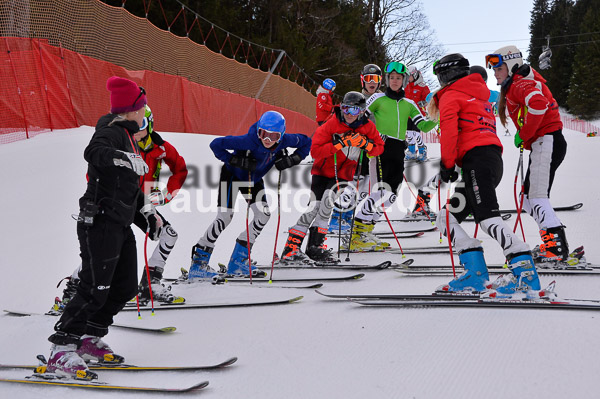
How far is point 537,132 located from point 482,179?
1.66 m

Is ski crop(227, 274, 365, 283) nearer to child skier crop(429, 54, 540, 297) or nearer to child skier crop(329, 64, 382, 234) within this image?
child skier crop(429, 54, 540, 297)

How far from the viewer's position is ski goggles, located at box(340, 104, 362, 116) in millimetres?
6188

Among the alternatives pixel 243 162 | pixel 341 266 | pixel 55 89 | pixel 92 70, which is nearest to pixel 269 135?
pixel 243 162

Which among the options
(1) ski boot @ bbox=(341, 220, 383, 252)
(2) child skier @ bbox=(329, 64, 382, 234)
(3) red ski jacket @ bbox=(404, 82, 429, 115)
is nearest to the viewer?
(1) ski boot @ bbox=(341, 220, 383, 252)

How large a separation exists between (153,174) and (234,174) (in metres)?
1.02

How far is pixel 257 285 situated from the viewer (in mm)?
5340

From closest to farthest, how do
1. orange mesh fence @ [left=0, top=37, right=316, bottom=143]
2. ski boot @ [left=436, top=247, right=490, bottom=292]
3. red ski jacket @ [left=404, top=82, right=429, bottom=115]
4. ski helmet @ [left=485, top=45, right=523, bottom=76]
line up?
ski boot @ [left=436, top=247, right=490, bottom=292]
ski helmet @ [left=485, top=45, right=523, bottom=76]
orange mesh fence @ [left=0, top=37, right=316, bottom=143]
red ski jacket @ [left=404, top=82, right=429, bottom=115]

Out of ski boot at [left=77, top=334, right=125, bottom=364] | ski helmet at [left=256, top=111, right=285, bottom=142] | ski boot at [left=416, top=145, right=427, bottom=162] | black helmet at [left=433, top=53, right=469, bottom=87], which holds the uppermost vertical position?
ski boot at [left=416, top=145, right=427, bottom=162]

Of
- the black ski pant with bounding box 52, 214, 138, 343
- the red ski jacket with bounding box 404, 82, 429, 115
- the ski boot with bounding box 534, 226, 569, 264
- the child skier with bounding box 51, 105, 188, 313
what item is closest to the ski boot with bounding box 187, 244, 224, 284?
the child skier with bounding box 51, 105, 188, 313

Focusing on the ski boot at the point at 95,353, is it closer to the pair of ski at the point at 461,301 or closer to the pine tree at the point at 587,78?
the pair of ski at the point at 461,301

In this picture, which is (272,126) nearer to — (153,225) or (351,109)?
(351,109)

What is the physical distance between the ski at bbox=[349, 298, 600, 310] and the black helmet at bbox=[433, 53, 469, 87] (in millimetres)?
1670

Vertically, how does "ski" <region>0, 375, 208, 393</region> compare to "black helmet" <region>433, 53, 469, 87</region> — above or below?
below

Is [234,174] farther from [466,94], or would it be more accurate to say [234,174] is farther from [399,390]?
[399,390]
